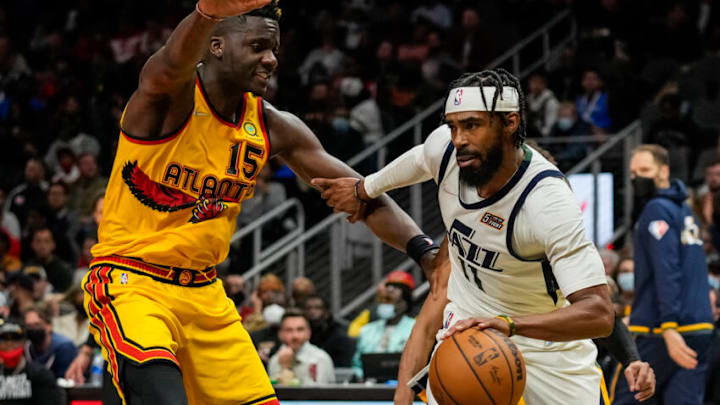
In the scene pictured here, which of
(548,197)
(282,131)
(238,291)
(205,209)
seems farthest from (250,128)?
(238,291)

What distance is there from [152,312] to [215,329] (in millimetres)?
377

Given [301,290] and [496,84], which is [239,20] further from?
[301,290]

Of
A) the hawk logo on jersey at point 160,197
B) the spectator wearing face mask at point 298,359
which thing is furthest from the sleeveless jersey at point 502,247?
the spectator wearing face mask at point 298,359

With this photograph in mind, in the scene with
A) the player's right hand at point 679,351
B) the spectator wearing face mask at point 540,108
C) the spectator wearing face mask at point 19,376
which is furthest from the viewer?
the spectator wearing face mask at point 540,108

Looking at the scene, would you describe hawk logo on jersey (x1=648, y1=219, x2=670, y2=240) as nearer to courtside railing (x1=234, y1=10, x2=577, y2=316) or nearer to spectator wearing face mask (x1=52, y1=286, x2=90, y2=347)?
courtside railing (x1=234, y1=10, x2=577, y2=316)

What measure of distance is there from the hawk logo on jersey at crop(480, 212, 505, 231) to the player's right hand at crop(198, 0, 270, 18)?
120 cm

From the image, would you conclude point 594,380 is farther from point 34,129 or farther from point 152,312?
point 34,129

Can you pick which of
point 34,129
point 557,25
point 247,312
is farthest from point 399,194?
point 34,129

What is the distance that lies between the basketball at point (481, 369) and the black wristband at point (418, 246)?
1.19 metres

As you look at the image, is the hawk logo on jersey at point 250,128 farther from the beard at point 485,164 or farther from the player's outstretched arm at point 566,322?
the player's outstretched arm at point 566,322

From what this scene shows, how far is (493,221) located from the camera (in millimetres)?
4457

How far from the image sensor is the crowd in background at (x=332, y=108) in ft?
32.0

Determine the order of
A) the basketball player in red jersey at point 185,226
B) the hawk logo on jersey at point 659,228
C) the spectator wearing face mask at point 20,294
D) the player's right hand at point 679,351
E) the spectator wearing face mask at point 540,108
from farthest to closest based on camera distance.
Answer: the spectator wearing face mask at point 540,108 → the spectator wearing face mask at point 20,294 → the hawk logo on jersey at point 659,228 → the player's right hand at point 679,351 → the basketball player in red jersey at point 185,226

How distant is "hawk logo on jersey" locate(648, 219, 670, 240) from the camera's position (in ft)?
25.0
